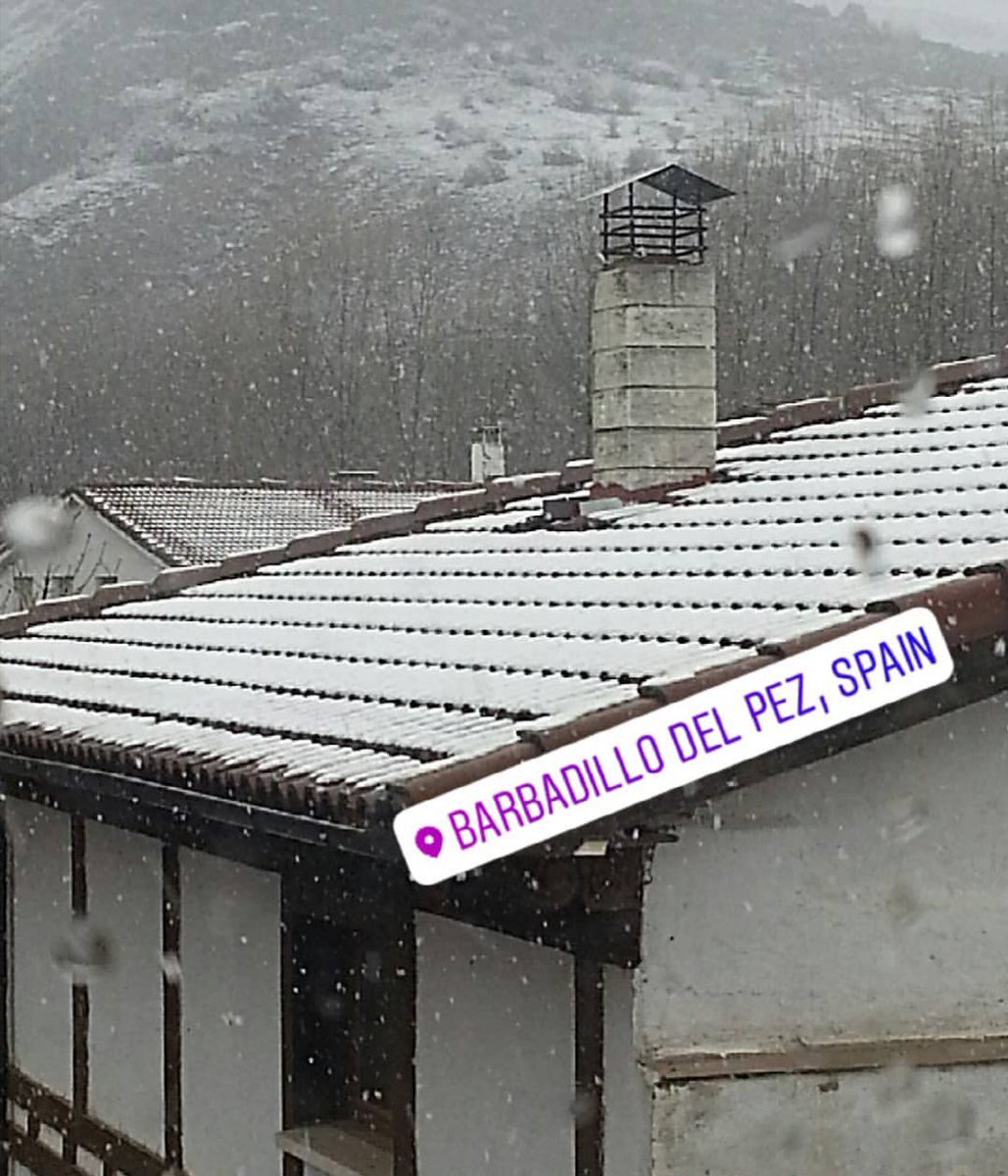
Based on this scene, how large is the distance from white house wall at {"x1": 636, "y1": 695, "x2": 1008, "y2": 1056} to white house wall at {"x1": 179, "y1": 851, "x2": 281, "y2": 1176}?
7.12 ft

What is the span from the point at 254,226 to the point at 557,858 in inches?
4079

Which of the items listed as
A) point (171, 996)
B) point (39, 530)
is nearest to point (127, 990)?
point (171, 996)

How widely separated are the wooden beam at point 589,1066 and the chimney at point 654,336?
151 inches

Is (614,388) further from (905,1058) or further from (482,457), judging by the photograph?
(482,457)

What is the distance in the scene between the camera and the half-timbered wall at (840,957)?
4.79m

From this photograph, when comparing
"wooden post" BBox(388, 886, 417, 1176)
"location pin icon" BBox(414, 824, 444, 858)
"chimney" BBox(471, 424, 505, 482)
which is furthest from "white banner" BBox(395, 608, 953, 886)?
"chimney" BBox(471, 424, 505, 482)

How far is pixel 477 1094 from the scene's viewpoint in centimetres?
547

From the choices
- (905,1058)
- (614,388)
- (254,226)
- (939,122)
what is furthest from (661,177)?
(254,226)

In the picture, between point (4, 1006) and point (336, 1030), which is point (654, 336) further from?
point (4, 1006)

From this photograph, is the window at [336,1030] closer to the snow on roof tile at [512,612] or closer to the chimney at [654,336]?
the snow on roof tile at [512,612]

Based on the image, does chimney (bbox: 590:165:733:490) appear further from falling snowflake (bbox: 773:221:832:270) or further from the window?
falling snowflake (bbox: 773:221:832:270)

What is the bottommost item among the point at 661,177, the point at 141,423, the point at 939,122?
the point at 141,423

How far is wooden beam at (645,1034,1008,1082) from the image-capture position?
4766 millimetres

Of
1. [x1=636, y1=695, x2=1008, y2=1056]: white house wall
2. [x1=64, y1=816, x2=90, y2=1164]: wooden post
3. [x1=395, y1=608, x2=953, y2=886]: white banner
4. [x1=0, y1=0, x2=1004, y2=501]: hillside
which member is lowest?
[x1=64, y1=816, x2=90, y2=1164]: wooden post
